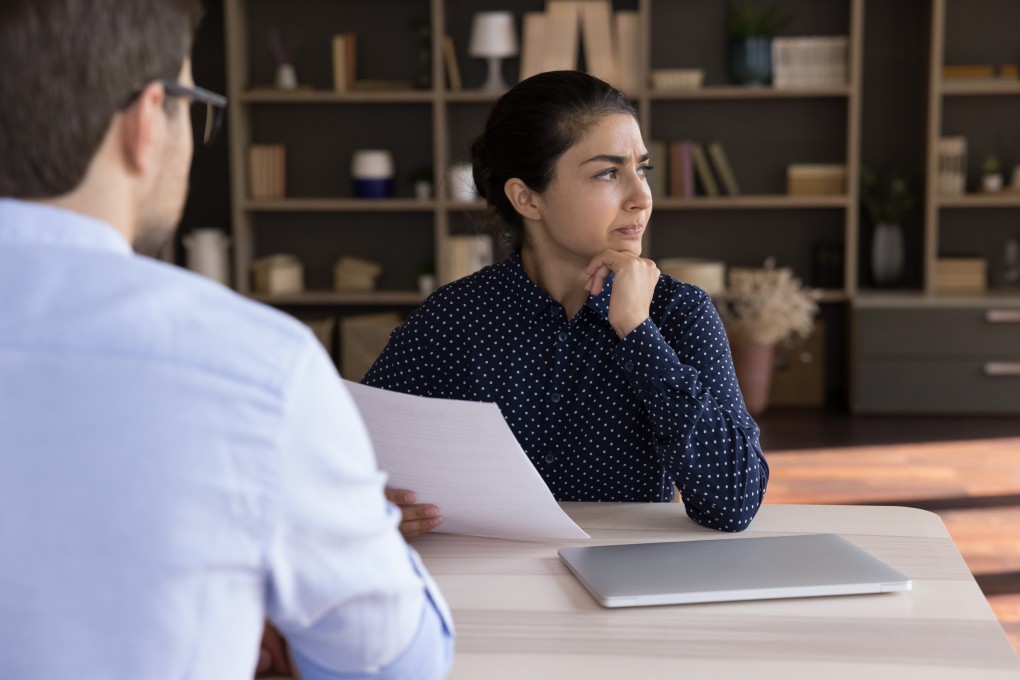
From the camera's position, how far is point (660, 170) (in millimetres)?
5234

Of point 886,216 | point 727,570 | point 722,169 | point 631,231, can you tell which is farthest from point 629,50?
point 727,570

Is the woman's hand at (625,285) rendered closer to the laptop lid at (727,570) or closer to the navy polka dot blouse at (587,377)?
the navy polka dot blouse at (587,377)

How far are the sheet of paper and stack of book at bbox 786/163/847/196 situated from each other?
13.3 ft

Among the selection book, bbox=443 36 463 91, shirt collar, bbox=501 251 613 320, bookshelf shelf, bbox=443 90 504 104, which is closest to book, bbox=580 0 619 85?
bookshelf shelf, bbox=443 90 504 104

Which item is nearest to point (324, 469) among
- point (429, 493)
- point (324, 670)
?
point (324, 670)

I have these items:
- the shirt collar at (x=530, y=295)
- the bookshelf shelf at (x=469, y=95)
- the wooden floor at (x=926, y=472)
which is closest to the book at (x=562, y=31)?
the bookshelf shelf at (x=469, y=95)

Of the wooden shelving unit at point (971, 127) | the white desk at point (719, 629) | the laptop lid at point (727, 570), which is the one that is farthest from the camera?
the wooden shelving unit at point (971, 127)

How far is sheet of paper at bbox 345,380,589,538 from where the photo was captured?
1.36m

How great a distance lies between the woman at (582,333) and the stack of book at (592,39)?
321 cm

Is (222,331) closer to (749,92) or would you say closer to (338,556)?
(338,556)

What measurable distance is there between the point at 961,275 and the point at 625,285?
3.84m

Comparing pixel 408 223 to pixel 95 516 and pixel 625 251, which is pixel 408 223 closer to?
pixel 625 251

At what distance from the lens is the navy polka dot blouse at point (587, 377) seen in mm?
1647

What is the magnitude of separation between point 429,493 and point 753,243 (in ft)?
14.0
